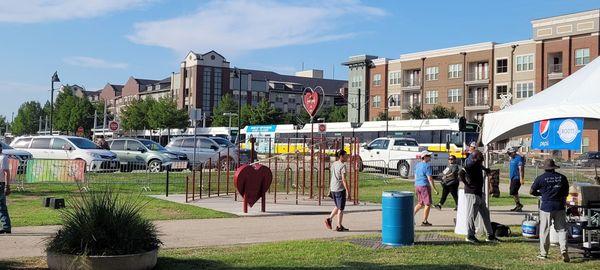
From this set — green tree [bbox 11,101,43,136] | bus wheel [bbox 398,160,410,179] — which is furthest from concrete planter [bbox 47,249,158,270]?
green tree [bbox 11,101,43,136]

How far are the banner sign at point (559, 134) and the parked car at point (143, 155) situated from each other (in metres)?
19.4

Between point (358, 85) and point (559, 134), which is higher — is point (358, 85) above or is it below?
above

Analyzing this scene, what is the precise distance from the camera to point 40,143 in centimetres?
2864

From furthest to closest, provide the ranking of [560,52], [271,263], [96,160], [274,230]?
1. [560,52]
2. [96,160]
3. [274,230]
4. [271,263]

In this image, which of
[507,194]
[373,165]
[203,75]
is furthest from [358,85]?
[507,194]

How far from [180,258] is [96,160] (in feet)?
58.5

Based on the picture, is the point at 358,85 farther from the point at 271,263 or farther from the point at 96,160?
the point at 271,263

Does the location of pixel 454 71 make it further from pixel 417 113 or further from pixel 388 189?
pixel 388 189

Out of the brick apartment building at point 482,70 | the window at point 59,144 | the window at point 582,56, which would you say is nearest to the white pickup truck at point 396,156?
the window at point 59,144

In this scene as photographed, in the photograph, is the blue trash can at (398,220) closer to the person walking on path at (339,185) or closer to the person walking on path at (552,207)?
the person walking on path at (339,185)

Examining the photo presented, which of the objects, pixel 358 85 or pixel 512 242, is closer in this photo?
pixel 512 242

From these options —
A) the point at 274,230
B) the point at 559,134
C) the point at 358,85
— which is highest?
the point at 358,85

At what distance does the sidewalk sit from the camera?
1118 cm

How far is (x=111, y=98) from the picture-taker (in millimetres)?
155250
